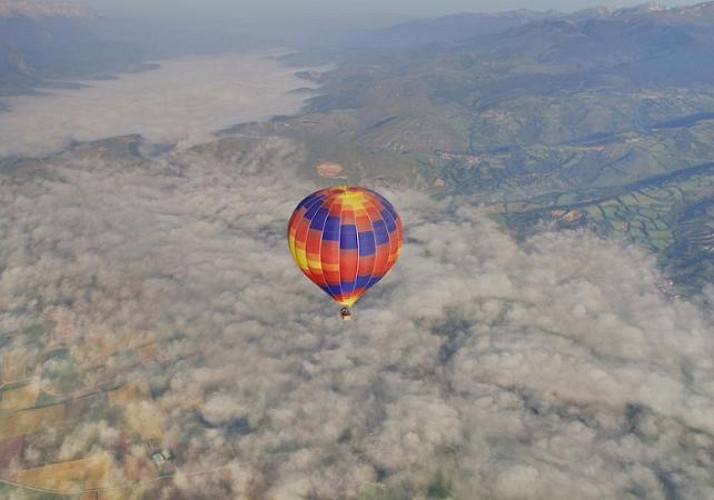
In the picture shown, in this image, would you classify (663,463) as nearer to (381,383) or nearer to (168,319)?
(381,383)

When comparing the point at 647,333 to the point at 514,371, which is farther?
the point at 647,333

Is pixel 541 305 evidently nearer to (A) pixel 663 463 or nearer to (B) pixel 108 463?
(A) pixel 663 463

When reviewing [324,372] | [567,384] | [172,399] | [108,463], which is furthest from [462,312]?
[108,463]

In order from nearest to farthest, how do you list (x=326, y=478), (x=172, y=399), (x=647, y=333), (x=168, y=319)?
1. (x=326, y=478)
2. (x=172, y=399)
3. (x=647, y=333)
4. (x=168, y=319)

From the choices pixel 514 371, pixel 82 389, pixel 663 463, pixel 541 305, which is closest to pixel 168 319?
pixel 82 389

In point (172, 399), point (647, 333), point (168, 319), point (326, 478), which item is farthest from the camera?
point (168, 319)

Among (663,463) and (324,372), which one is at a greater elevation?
(324,372)
